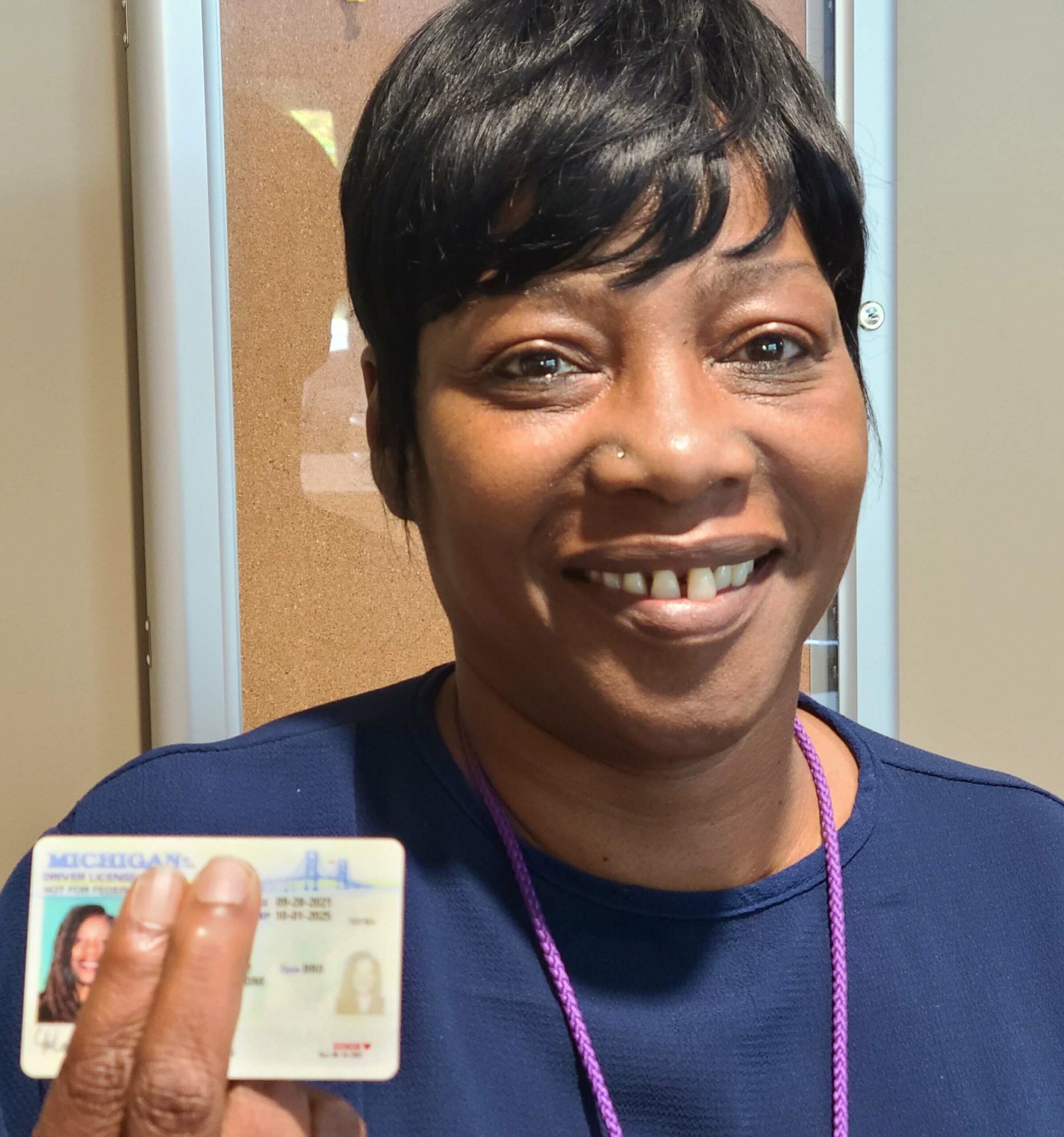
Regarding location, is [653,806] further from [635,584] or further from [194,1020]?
[194,1020]

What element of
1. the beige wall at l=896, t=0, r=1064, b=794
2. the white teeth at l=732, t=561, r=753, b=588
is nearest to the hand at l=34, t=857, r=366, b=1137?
the white teeth at l=732, t=561, r=753, b=588

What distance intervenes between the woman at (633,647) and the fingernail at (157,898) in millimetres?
146

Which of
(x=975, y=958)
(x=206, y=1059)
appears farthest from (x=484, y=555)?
(x=975, y=958)

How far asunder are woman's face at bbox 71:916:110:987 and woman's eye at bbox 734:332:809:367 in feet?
1.62

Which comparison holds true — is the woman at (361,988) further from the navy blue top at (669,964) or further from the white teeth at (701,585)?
the white teeth at (701,585)

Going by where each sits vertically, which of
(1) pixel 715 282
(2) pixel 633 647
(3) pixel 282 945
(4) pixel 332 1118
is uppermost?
(1) pixel 715 282

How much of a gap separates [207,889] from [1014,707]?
1259 millimetres

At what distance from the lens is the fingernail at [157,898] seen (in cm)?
49

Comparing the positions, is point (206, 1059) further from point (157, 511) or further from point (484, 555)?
point (157, 511)

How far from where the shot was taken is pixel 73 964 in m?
0.55

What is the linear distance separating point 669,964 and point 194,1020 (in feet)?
1.09

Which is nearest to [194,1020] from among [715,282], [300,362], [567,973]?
[567,973]

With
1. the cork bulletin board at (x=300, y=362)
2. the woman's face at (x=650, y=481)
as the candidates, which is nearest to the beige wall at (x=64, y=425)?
the cork bulletin board at (x=300, y=362)

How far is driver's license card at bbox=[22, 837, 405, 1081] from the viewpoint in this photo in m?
0.55
